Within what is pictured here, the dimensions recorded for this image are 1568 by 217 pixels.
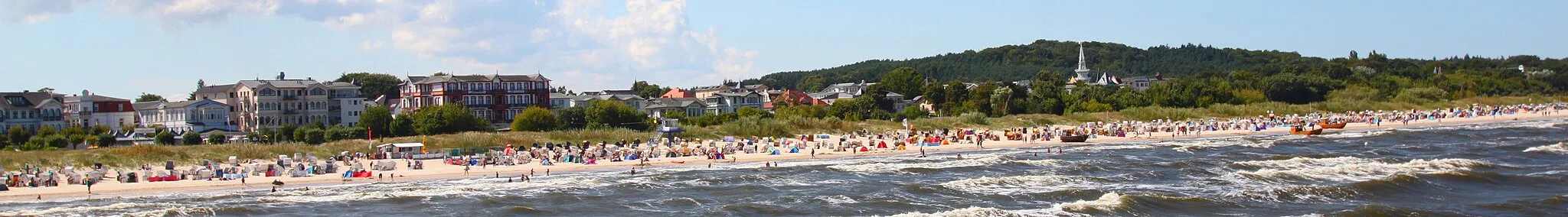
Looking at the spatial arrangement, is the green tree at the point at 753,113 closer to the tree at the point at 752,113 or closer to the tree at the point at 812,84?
the tree at the point at 752,113

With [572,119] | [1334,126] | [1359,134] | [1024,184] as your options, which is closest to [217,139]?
[572,119]

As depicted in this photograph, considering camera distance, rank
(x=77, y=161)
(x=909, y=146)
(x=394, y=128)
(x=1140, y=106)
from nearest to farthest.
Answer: (x=77, y=161), (x=909, y=146), (x=394, y=128), (x=1140, y=106)

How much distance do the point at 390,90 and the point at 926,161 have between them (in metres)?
73.2

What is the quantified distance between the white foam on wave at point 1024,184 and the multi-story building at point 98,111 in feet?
179

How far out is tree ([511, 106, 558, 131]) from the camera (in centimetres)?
6372

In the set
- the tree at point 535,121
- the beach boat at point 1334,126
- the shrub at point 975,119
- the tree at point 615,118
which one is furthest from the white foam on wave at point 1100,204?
the beach boat at point 1334,126

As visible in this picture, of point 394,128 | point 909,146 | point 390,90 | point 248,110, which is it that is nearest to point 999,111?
point 909,146

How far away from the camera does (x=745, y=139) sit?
183 ft

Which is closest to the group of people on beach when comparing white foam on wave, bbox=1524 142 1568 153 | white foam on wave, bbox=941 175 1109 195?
white foam on wave, bbox=941 175 1109 195

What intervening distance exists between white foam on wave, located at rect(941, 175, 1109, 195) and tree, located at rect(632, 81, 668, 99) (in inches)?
3535

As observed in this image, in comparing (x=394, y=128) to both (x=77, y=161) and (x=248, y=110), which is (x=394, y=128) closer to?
(x=248, y=110)

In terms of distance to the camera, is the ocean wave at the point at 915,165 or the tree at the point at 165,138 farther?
the tree at the point at 165,138

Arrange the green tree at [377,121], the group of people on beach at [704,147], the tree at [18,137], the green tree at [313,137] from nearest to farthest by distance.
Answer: the group of people on beach at [704,147] → the green tree at [313,137] → the tree at [18,137] → the green tree at [377,121]

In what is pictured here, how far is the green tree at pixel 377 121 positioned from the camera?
59656 mm
